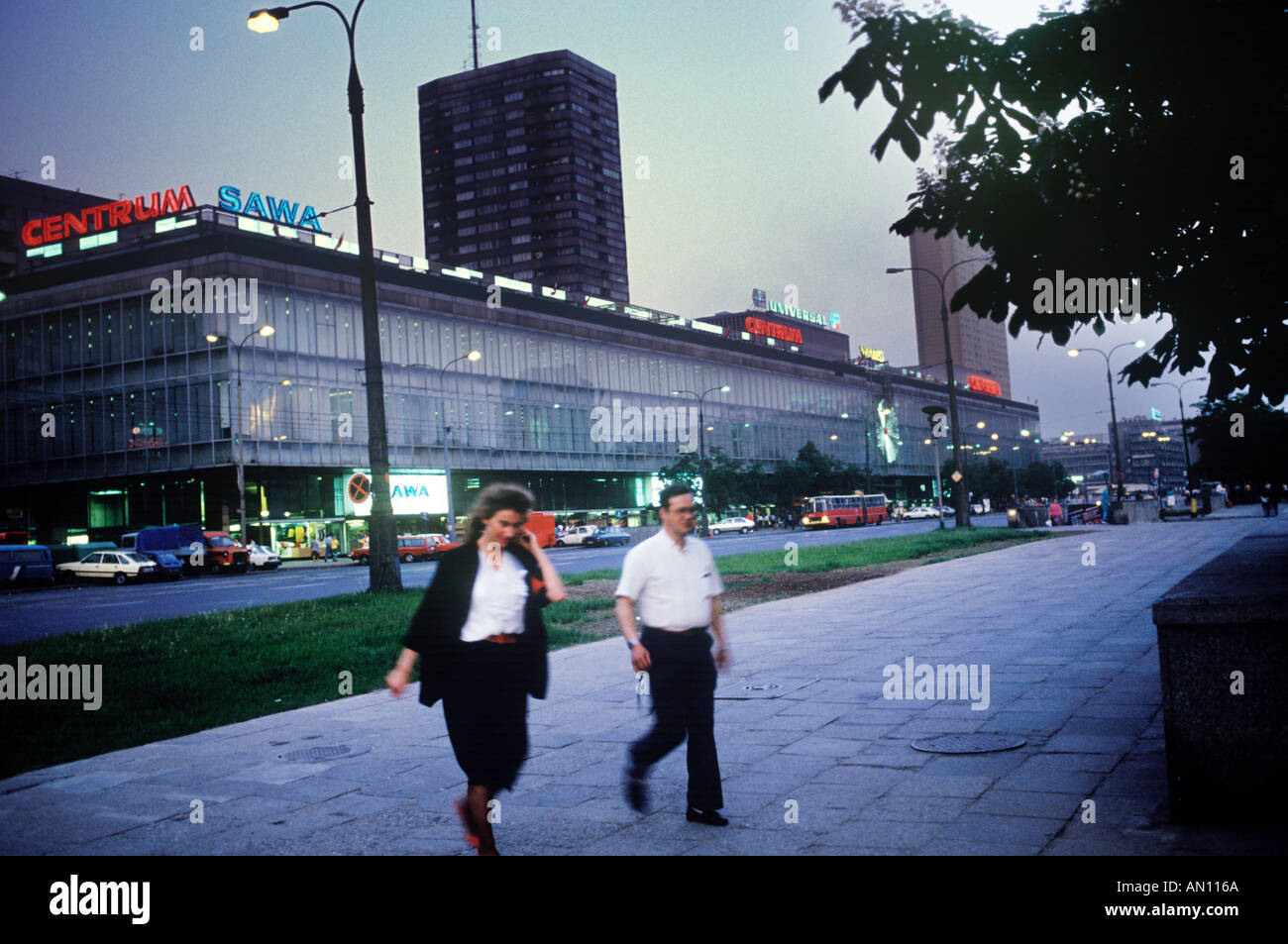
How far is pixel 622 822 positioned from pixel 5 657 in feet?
33.3

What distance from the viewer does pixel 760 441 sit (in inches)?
3954

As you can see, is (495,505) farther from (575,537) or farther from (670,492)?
(575,537)

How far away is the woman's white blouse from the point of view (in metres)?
4.98

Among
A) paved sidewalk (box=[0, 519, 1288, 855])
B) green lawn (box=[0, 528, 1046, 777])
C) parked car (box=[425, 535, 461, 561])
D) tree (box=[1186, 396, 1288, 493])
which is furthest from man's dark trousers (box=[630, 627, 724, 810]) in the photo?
parked car (box=[425, 535, 461, 561])

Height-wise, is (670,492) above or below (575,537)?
above

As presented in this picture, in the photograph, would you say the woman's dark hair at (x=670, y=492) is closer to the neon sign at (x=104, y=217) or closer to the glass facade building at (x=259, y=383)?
the glass facade building at (x=259, y=383)

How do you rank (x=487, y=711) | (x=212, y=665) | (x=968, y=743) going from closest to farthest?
1. (x=487, y=711)
2. (x=968, y=743)
3. (x=212, y=665)

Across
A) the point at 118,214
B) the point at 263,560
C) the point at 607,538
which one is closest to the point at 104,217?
the point at 118,214

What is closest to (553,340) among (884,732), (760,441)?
(760,441)

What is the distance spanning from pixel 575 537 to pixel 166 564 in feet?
86.7

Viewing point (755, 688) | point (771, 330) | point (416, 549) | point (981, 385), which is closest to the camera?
point (755, 688)

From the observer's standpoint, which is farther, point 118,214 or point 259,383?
point 118,214

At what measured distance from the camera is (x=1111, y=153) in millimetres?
5551

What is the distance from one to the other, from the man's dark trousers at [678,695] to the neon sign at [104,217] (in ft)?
206
